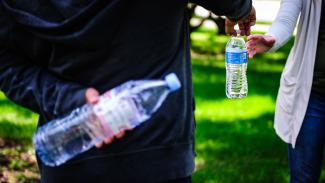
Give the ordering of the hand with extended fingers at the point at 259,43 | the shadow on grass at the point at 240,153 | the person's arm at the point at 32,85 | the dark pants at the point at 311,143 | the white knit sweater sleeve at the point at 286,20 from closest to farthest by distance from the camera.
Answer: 1. the person's arm at the point at 32,85
2. the hand with extended fingers at the point at 259,43
3. the white knit sweater sleeve at the point at 286,20
4. the dark pants at the point at 311,143
5. the shadow on grass at the point at 240,153

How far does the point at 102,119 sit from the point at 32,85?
14.0 inches

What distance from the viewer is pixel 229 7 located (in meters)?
2.77

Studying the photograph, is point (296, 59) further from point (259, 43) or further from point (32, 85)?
point (32, 85)

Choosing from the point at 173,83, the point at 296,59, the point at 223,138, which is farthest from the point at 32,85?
the point at 223,138

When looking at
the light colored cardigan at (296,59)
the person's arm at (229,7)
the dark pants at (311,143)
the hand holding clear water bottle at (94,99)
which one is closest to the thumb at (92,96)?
the hand holding clear water bottle at (94,99)

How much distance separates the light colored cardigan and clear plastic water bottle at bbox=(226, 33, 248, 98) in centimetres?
24

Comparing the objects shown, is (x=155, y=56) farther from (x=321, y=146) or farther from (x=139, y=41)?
(x=321, y=146)

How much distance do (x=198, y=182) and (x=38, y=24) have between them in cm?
381

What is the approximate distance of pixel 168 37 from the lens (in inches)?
103

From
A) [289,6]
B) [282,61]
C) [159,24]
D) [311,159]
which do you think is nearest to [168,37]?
[159,24]

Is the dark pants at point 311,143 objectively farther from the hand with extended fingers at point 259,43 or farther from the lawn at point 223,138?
the lawn at point 223,138

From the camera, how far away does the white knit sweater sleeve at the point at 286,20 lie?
4082 mm

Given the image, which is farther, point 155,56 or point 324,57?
point 324,57

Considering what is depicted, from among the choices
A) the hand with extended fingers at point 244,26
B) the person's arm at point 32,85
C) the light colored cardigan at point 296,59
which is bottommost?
the light colored cardigan at point 296,59
